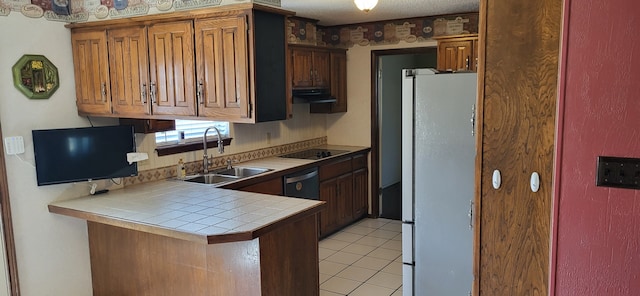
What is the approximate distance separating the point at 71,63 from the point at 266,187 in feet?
5.75

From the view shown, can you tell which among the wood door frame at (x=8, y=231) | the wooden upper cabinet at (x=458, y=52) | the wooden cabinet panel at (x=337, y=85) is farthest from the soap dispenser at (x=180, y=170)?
the wooden upper cabinet at (x=458, y=52)

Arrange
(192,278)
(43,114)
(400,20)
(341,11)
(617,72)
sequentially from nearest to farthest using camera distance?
(617,72) → (192,278) → (43,114) → (341,11) → (400,20)

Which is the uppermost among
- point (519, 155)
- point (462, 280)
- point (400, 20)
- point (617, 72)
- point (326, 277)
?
point (400, 20)

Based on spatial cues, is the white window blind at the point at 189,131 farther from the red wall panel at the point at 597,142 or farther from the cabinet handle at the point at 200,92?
the red wall panel at the point at 597,142

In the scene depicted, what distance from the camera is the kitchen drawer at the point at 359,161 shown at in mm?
5538

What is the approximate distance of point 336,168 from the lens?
202 inches

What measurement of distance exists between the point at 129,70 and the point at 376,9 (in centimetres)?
248

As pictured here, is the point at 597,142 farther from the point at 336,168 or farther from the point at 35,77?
the point at 336,168

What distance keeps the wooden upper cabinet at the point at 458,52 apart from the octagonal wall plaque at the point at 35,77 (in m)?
3.48

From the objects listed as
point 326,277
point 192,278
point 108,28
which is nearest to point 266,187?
point 326,277

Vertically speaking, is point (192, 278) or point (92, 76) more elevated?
point (92, 76)

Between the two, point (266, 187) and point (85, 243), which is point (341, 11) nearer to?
point (266, 187)

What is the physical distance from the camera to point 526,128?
195 centimetres

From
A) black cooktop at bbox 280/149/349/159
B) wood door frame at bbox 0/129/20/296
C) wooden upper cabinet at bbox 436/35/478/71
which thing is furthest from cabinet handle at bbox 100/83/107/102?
wooden upper cabinet at bbox 436/35/478/71
